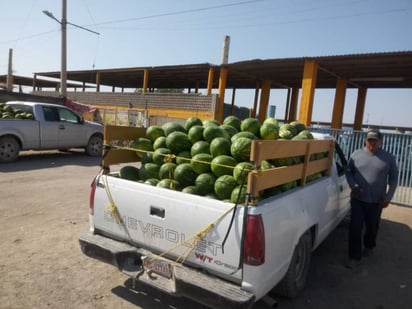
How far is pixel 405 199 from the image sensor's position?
857 cm

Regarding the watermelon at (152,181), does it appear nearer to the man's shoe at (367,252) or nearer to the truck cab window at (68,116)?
the man's shoe at (367,252)

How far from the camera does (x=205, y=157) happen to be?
327 centimetres

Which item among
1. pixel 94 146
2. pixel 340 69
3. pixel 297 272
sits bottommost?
pixel 94 146

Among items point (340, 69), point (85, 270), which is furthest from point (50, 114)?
point (340, 69)

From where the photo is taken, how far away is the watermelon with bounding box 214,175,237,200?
9.69 feet

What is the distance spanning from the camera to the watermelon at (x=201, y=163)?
3.24 metres

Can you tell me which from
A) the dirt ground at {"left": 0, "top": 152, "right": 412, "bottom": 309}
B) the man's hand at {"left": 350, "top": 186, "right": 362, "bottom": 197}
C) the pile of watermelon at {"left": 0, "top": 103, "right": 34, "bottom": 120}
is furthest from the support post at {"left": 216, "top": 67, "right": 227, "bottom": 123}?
the man's hand at {"left": 350, "top": 186, "right": 362, "bottom": 197}

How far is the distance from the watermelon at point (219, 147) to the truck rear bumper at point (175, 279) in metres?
1.13

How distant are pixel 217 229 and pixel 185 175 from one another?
78cm

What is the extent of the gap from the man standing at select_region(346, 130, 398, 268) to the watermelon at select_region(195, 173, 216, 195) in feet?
7.84

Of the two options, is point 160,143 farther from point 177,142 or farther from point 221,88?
point 221,88

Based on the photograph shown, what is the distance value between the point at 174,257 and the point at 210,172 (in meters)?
0.88

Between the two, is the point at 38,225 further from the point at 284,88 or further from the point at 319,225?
the point at 284,88

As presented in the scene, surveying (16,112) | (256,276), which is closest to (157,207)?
(256,276)
